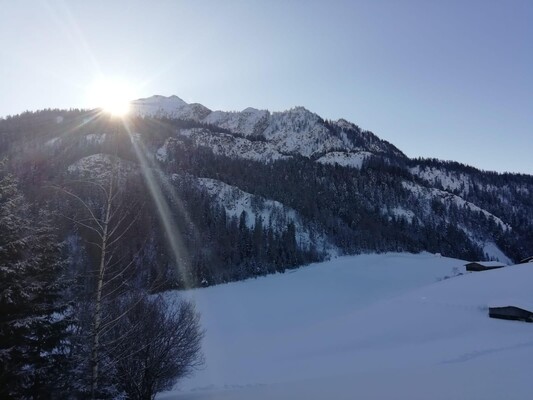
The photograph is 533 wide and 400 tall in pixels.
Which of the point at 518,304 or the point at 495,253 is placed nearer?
the point at 518,304

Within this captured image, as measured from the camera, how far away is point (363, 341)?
43.0 meters

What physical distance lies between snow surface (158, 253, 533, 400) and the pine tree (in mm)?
11169

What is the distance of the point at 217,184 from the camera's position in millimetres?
171500

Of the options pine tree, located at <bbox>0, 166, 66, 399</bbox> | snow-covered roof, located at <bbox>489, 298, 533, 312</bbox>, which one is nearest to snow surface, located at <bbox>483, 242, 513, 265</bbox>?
snow-covered roof, located at <bbox>489, 298, 533, 312</bbox>

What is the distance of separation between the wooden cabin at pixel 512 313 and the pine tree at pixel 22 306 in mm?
44915

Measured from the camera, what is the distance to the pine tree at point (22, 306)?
1065 centimetres

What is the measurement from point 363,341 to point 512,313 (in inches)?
636

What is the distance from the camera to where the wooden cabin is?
4125 cm

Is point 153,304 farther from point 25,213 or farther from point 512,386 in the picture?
point 512,386

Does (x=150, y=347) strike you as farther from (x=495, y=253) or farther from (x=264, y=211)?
(x=495, y=253)

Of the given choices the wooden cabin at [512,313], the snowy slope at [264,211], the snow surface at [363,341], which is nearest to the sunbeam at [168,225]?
the snow surface at [363,341]

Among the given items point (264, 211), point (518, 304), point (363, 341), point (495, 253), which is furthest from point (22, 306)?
point (495, 253)

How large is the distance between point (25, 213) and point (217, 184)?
158892 millimetres

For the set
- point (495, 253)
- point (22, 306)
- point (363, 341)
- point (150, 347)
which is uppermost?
point (22, 306)
